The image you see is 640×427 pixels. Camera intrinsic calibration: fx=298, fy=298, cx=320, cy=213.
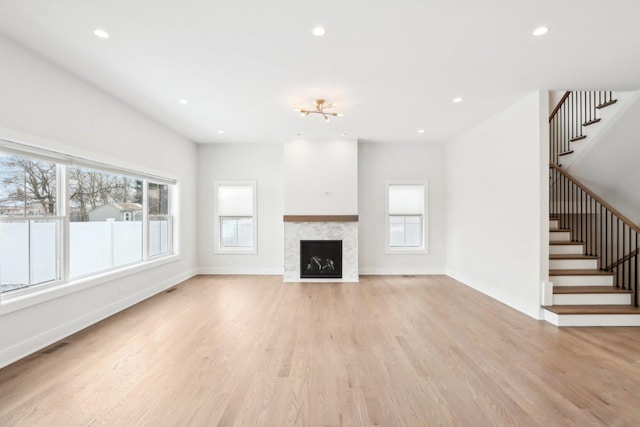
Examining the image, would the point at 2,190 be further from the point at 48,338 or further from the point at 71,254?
the point at 48,338

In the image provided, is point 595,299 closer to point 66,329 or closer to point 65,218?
point 66,329

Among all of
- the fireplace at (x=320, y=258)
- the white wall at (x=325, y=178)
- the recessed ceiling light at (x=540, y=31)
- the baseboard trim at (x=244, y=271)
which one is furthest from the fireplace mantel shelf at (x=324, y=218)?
the recessed ceiling light at (x=540, y=31)

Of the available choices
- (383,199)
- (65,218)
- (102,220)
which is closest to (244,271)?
(102,220)

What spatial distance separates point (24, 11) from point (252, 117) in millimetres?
2817

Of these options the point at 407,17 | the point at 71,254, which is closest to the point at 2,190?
the point at 71,254

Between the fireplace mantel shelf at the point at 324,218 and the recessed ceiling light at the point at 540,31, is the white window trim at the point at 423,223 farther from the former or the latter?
the recessed ceiling light at the point at 540,31

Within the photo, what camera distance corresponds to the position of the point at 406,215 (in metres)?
6.71

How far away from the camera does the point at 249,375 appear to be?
2484 mm

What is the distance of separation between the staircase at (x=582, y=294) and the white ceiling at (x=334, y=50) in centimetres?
230

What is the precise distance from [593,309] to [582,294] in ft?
0.72

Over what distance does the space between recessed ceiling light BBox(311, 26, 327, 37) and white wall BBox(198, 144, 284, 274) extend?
4.16 metres

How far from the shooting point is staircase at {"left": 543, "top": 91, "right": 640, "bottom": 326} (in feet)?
11.9

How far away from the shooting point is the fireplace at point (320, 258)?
20.2 feet

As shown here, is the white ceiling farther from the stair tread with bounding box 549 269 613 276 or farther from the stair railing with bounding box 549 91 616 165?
the stair tread with bounding box 549 269 613 276
